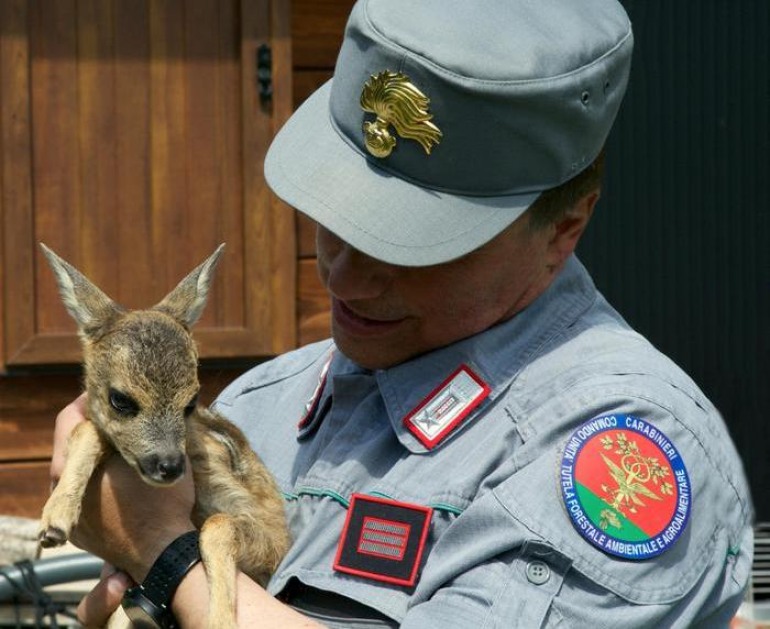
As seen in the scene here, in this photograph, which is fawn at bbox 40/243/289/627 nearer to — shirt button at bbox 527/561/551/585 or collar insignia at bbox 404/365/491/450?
collar insignia at bbox 404/365/491/450

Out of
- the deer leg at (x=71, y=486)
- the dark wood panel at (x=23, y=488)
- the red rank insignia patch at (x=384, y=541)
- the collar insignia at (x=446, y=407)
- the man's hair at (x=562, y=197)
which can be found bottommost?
the dark wood panel at (x=23, y=488)

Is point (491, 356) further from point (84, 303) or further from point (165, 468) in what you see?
point (84, 303)

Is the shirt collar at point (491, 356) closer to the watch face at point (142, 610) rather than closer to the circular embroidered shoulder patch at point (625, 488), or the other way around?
the circular embroidered shoulder patch at point (625, 488)

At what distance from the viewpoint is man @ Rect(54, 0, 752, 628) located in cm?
252

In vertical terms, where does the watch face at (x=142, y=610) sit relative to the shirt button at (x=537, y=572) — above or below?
below

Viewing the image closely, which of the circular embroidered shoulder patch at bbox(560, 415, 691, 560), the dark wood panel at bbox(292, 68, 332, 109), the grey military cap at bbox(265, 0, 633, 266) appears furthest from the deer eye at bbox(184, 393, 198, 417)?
the dark wood panel at bbox(292, 68, 332, 109)

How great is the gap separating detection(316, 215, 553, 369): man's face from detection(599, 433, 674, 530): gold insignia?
0.46 metres

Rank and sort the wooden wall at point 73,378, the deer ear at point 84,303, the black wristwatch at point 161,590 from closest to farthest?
the black wristwatch at point 161,590
the deer ear at point 84,303
the wooden wall at point 73,378

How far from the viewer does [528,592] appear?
248cm

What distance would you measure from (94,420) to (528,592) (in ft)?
4.08

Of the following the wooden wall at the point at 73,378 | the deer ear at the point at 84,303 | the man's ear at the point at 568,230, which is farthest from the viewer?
the wooden wall at the point at 73,378

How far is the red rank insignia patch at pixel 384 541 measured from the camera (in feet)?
8.87

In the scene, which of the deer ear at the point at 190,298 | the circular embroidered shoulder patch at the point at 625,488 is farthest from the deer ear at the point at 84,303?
the circular embroidered shoulder patch at the point at 625,488

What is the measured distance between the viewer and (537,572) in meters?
2.49
